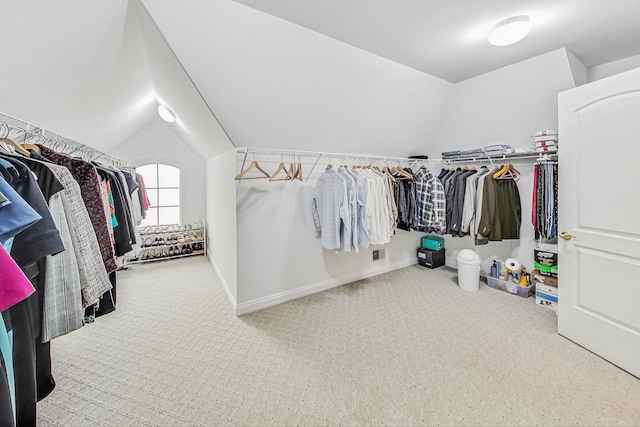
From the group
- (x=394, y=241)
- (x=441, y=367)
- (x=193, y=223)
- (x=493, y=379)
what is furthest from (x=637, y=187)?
(x=193, y=223)

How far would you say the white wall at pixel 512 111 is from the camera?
2635 millimetres

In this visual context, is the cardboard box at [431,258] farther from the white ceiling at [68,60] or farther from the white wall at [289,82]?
the white ceiling at [68,60]

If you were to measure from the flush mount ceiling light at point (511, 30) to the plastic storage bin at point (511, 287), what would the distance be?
2481mm

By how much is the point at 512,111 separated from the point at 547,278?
1.89 metres

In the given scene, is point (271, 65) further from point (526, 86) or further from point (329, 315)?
point (526, 86)

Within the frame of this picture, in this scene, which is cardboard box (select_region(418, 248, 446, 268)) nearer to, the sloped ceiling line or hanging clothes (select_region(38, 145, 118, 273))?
the sloped ceiling line

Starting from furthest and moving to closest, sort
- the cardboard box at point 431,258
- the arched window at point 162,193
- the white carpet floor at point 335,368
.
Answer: the arched window at point 162,193
the cardboard box at point 431,258
the white carpet floor at point 335,368

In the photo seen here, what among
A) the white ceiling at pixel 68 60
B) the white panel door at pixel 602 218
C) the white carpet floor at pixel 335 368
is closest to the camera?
the white ceiling at pixel 68 60

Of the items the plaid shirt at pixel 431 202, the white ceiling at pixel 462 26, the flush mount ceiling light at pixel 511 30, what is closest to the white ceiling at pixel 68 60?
the white ceiling at pixel 462 26

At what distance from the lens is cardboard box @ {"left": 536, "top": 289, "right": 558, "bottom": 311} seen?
103 inches

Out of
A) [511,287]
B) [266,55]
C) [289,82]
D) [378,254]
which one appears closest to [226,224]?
[289,82]

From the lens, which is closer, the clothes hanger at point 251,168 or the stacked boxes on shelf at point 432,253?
the clothes hanger at point 251,168

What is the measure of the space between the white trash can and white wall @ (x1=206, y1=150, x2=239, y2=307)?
260 cm

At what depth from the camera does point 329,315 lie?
2588mm
